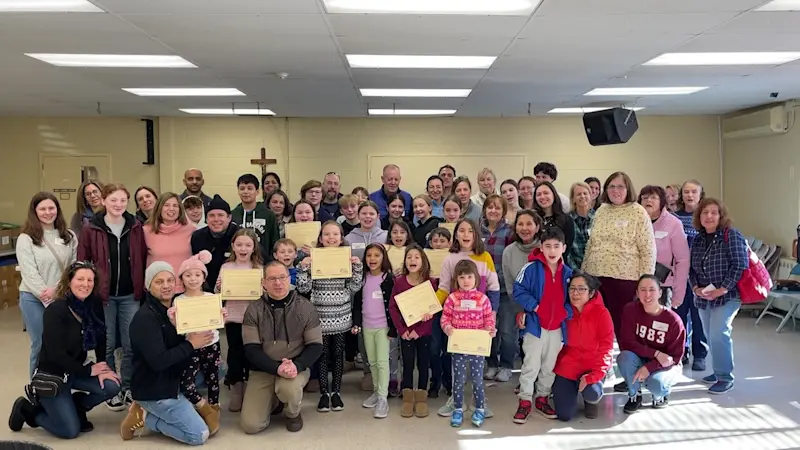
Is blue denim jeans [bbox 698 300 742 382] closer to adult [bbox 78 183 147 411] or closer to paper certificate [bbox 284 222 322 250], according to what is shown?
paper certificate [bbox 284 222 322 250]

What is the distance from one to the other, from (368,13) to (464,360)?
2.17 metres

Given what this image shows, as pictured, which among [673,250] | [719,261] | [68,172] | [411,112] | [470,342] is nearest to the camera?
[470,342]

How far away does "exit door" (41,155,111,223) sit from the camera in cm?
938

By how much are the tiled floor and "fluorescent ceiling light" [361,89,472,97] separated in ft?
11.0

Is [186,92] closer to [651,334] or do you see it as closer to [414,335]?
[414,335]

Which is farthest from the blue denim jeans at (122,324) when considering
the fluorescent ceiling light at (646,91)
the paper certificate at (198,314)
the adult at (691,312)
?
the fluorescent ceiling light at (646,91)

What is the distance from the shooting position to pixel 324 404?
4.18 m

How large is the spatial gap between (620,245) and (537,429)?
140cm

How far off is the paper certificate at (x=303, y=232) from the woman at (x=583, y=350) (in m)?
1.81

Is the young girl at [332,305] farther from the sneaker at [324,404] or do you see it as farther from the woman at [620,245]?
the woman at [620,245]

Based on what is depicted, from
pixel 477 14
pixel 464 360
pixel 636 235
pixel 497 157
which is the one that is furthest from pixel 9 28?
pixel 497 157

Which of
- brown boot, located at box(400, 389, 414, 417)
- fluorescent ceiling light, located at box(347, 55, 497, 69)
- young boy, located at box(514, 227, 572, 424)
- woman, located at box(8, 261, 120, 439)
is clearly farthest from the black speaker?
woman, located at box(8, 261, 120, 439)

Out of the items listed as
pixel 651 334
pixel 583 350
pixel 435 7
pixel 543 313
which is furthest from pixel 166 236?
pixel 651 334

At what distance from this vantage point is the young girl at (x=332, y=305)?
13.5 feet
